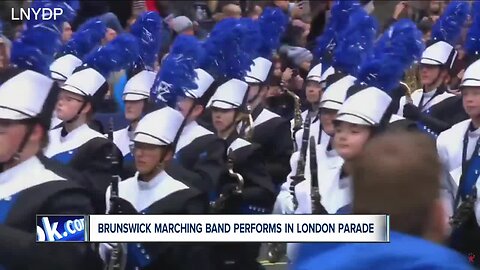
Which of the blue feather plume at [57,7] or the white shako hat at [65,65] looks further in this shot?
the white shako hat at [65,65]

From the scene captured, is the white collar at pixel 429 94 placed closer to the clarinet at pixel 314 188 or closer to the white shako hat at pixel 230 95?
the white shako hat at pixel 230 95

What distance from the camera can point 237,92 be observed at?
12.6 feet

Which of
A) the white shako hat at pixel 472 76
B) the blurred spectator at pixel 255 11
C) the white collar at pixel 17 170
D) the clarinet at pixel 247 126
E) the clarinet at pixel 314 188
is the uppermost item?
the blurred spectator at pixel 255 11

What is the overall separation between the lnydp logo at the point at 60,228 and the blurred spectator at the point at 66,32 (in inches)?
56.5

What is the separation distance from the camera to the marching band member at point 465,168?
3184 millimetres

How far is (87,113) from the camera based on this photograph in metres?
3.69

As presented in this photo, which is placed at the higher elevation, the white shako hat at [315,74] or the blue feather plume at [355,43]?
the blue feather plume at [355,43]

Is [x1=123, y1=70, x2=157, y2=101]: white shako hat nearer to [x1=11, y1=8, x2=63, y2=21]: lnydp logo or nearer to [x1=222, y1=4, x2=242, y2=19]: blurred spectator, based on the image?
[x1=11, y1=8, x2=63, y2=21]: lnydp logo

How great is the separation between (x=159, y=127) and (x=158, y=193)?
243 millimetres

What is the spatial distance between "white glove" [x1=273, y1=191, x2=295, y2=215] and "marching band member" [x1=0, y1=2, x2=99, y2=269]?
2.43 ft

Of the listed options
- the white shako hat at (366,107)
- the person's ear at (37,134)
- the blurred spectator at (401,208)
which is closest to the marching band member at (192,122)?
the white shako hat at (366,107)

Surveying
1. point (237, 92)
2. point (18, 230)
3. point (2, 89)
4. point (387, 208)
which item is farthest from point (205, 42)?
point (387, 208)

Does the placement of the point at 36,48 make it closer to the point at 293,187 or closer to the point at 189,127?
the point at 189,127

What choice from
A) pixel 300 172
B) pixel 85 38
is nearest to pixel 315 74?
pixel 85 38
